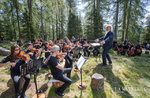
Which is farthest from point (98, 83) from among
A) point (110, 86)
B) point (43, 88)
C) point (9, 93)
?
point (9, 93)

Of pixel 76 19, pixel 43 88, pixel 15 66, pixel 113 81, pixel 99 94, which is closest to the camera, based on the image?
pixel 15 66

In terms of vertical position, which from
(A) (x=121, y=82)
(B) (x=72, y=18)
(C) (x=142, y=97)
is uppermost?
(B) (x=72, y=18)

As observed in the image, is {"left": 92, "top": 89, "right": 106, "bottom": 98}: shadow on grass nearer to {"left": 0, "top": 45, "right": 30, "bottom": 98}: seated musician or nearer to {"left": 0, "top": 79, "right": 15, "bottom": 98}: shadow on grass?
{"left": 0, "top": 45, "right": 30, "bottom": 98}: seated musician

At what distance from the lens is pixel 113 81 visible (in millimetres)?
3980

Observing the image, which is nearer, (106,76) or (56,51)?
(56,51)

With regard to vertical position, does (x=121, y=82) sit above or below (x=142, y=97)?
above

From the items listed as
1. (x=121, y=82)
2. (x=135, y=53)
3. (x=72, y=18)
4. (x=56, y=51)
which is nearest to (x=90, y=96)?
(x=121, y=82)

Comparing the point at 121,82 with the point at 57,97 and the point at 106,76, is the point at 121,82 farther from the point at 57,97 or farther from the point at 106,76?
the point at 57,97

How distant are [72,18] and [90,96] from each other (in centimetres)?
2200

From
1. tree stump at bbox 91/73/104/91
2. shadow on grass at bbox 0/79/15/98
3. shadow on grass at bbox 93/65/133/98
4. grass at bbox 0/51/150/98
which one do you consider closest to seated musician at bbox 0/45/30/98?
grass at bbox 0/51/150/98

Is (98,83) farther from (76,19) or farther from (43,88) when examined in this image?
(76,19)

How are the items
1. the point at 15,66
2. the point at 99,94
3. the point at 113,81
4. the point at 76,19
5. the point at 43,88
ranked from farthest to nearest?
the point at 76,19 → the point at 113,81 → the point at 43,88 → the point at 99,94 → the point at 15,66

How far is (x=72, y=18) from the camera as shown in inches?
885

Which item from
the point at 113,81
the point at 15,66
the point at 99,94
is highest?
the point at 15,66
